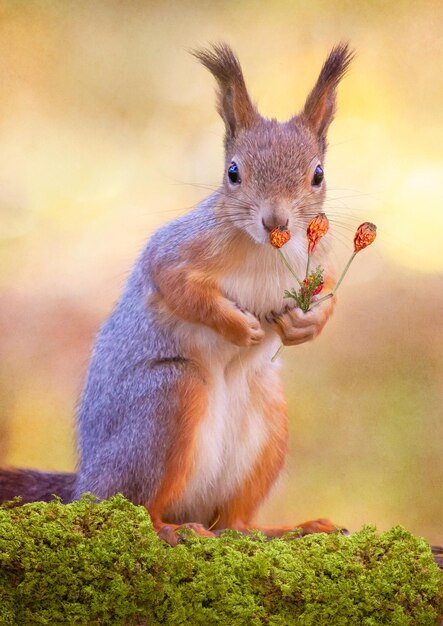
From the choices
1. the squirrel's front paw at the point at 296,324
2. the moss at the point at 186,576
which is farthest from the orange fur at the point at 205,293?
the moss at the point at 186,576

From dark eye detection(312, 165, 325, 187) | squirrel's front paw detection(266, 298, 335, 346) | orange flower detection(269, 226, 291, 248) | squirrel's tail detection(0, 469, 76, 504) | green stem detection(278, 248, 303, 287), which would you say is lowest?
squirrel's tail detection(0, 469, 76, 504)

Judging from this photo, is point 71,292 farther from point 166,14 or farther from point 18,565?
point 18,565

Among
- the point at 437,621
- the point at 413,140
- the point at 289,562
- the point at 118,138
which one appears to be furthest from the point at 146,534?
the point at 413,140

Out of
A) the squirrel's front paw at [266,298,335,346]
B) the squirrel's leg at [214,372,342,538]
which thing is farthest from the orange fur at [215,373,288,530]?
the squirrel's front paw at [266,298,335,346]

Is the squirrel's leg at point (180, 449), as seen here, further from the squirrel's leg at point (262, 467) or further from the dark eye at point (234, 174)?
the dark eye at point (234, 174)

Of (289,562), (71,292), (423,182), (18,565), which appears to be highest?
(423,182)

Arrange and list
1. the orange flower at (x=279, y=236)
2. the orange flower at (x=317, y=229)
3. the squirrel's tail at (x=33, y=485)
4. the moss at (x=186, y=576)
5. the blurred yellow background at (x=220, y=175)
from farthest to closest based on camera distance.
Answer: the blurred yellow background at (x=220, y=175)
the squirrel's tail at (x=33, y=485)
the orange flower at (x=317, y=229)
the orange flower at (x=279, y=236)
the moss at (x=186, y=576)

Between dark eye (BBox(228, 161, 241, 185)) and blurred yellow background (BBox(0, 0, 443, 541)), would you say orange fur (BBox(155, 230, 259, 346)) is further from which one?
blurred yellow background (BBox(0, 0, 443, 541))
